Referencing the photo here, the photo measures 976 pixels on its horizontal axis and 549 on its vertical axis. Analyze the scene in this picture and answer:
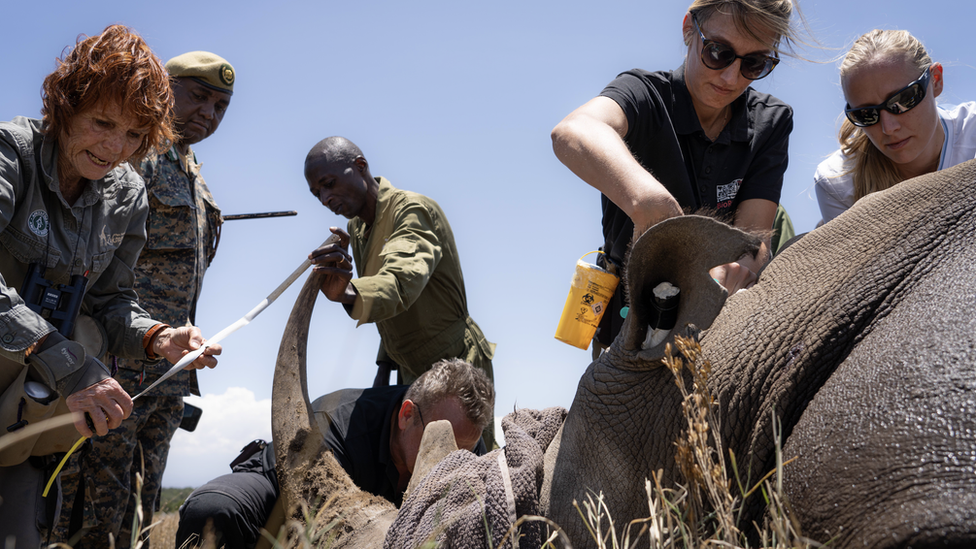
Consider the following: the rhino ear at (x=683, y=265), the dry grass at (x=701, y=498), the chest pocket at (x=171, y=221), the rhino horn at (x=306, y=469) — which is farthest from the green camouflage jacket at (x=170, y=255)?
the rhino ear at (x=683, y=265)

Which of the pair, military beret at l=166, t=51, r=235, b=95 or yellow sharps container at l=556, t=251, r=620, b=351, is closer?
yellow sharps container at l=556, t=251, r=620, b=351

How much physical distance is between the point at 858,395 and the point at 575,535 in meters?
0.90

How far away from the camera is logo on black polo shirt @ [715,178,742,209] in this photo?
350cm

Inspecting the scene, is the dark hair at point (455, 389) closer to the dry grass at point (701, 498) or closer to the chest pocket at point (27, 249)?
the chest pocket at point (27, 249)

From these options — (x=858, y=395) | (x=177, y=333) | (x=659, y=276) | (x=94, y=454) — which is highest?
(x=659, y=276)

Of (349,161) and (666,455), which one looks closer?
(666,455)

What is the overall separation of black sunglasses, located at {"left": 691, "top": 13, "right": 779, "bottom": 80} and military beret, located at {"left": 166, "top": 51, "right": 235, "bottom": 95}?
433cm

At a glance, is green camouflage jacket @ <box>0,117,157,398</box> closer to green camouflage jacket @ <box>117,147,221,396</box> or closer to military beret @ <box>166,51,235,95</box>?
green camouflage jacket @ <box>117,147,221,396</box>

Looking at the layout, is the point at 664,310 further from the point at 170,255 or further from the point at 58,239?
the point at 170,255

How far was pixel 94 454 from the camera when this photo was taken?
16.5ft

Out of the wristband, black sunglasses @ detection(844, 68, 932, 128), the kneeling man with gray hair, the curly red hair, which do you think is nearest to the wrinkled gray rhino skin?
black sunglasses @ detection(844, 68, 932, 128)

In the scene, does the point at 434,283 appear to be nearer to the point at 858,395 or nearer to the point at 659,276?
the point at 659,276

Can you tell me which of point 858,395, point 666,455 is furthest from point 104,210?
point 858,395

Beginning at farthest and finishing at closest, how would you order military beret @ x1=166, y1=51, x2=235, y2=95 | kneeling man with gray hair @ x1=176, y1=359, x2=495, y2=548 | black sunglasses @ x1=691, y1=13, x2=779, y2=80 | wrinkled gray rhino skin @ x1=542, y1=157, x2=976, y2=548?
1. military beret @ x1=166, y1=51, x2=235, y2=95
2. kneeling man with gray hair @ x1=176, y1=359, x2=495, y2=548
3. black sunglasses @ x1=691, y1=13, x2=779, y2=80
4. wrinkled gray rhino skin @ x1=542, y1=157, x2=976, y2=548
